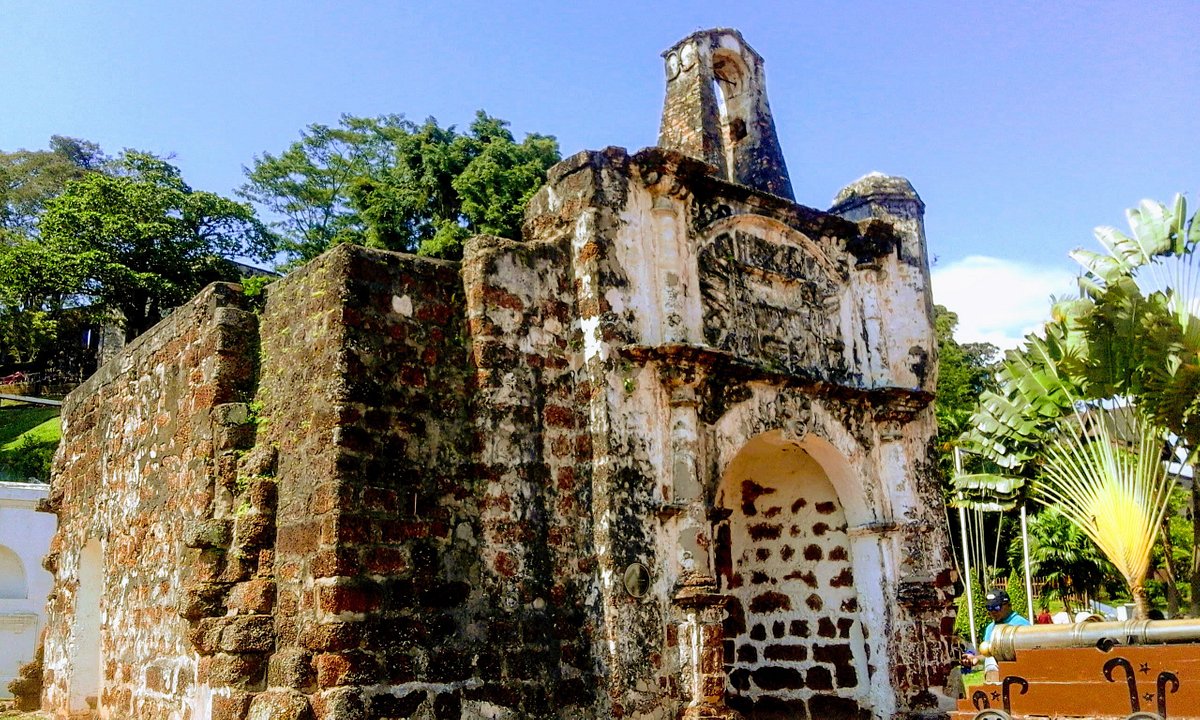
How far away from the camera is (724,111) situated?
10.9m

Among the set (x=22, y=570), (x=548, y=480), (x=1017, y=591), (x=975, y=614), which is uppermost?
(x=548, y=480)

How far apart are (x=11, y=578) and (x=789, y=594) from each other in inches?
538

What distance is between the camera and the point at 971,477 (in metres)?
12.8

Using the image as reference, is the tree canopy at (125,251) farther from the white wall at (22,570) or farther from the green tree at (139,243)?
the white wall at (22,570)

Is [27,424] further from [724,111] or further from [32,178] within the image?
[724,111]

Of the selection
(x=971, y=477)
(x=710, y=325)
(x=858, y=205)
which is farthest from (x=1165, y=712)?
(x=971, y=477)

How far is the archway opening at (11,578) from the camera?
16233 millimetres

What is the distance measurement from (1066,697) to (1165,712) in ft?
1.82

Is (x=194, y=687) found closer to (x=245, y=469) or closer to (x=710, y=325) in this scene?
(x=245, y=469)

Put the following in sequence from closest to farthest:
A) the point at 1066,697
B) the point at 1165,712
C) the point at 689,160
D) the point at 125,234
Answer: the point at 1165,712 → the point at 1066,697 → the point at 689,160 → the point at 125,234

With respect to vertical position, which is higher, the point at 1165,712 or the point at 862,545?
the point at 862,545

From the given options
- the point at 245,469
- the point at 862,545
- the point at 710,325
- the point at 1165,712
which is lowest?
the point at 1165,712

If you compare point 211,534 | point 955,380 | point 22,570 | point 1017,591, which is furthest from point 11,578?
point 955,380

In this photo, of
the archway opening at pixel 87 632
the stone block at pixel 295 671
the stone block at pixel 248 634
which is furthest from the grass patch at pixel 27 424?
the stone block at pixel 295 671
